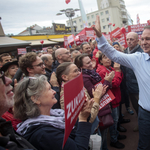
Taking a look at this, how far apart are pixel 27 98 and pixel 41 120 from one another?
27cm

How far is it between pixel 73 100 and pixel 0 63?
343cm

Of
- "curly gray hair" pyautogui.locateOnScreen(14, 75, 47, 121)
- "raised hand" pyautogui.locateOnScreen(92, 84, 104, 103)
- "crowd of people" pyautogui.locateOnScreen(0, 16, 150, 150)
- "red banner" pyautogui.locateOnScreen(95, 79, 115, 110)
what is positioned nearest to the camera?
"crowd of people" pyautogui.locateOnScreen(0, 16, 150, 150)

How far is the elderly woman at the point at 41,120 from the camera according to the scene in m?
1.09

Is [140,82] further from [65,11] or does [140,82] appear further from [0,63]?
[65,11]

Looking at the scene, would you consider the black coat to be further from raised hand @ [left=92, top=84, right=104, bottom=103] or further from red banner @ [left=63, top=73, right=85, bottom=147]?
raised hand @ [left=92, top=84, right=104, bottom=103]

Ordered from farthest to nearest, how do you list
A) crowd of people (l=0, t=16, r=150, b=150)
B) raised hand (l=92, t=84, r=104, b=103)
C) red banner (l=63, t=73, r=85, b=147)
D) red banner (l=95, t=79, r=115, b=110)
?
red banner (l=95, t=79, r=115, b=110)
raised hand (l=92, t=84, r=104, b=103)
crowd of people (l=0, t=16, r=150, b=150)
red banner (l=63, t=73, r=85, b=147)

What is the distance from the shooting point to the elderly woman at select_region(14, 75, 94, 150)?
1092 millimetres

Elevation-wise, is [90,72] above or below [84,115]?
above

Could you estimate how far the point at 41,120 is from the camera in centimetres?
123

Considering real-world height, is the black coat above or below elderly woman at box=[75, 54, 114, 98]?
below

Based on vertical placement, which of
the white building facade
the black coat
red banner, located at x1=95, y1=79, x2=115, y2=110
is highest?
the white building facade

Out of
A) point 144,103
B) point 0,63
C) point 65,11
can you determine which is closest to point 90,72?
point 144,103

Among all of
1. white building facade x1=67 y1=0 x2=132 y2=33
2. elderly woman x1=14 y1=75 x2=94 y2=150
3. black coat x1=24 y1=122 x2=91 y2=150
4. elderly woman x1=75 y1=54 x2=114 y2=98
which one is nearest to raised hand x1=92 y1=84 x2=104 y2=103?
elderly woman x1=75 y1=54 x2=114 y2=98

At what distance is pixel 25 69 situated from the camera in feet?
8.08
